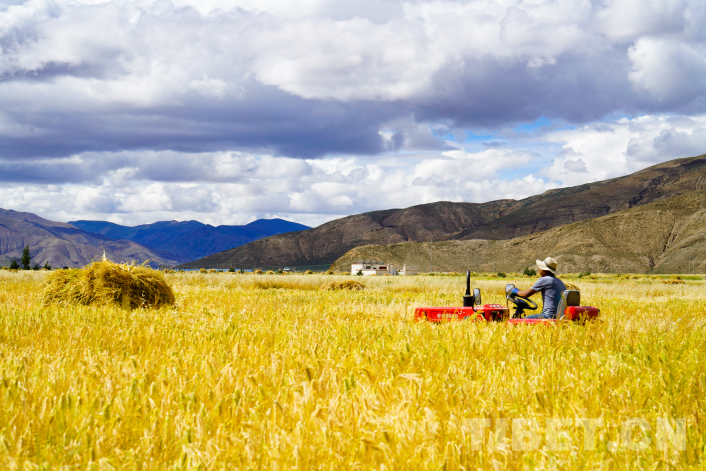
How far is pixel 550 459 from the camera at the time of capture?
2863mm

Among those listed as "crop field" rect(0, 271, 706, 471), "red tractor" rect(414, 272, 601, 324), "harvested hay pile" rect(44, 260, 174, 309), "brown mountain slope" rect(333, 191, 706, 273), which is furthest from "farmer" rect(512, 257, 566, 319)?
"brown mountain slope" rect(333, 191, 706, 273)

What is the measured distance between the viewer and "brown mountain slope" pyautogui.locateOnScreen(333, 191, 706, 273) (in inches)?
4077

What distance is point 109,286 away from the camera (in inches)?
454

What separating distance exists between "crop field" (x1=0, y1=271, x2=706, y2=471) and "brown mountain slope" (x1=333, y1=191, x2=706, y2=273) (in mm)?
106496

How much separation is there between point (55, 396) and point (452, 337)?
461 centimetres

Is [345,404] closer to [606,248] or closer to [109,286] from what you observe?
[109,286]

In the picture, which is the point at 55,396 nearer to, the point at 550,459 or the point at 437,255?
the point at 550,459

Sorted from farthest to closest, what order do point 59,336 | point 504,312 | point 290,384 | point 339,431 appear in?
1. point 504,312
2. point 59,336
3. point 290,384
4. point 339,431

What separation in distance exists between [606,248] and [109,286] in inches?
4603

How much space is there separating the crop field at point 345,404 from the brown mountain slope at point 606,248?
4193 inches

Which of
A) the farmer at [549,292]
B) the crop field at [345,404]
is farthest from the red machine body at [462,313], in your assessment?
the crop field at [345,404]

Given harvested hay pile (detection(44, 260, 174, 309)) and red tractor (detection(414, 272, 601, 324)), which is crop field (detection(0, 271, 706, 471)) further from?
harvested hay pile (detection(44, 260, 174, 309))

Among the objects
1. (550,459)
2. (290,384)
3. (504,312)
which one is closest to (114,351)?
(290,384)

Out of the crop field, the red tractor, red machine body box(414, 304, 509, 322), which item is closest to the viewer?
the crop field
